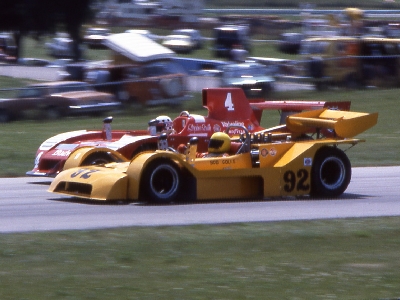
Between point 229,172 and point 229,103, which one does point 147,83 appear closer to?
point 229,103

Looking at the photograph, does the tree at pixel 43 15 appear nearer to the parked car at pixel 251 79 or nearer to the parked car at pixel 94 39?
the parked car at pixel 251 79

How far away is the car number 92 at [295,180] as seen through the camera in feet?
34.5

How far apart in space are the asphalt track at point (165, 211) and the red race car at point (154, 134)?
2.50 feet

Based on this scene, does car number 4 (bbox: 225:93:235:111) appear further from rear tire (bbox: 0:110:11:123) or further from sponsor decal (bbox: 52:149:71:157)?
rear tire (bbox: 0:110:11:123)

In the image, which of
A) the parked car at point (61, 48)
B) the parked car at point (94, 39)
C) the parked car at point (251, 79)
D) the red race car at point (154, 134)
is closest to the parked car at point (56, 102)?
the parked car at point (251, 79)

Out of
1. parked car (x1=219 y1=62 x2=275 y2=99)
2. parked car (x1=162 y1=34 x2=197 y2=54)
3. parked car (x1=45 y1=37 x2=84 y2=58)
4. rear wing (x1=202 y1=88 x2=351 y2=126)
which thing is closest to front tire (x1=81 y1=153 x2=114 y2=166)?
rear wing (x1=202 y1=88 x2=351 y2=126)

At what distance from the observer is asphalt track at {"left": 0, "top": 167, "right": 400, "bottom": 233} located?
29.1 ft

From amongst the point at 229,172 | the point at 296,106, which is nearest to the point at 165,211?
the point at 229,172

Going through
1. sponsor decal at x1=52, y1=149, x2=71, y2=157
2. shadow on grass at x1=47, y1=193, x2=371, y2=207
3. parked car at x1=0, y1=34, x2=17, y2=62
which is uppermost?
parked car at x1=0, y1=34, x2=17, y2=62

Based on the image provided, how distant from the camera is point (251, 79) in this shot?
23.2m

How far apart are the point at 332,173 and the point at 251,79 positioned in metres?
12.5

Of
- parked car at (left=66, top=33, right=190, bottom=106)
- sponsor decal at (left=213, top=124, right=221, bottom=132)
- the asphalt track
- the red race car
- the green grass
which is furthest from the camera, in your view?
parked car at (left=66, top=33, right=190, bottom=106)

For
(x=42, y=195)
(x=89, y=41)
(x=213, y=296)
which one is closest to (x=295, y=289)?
(x=213, y=296)

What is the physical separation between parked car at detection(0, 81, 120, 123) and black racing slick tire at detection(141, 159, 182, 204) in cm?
1034
